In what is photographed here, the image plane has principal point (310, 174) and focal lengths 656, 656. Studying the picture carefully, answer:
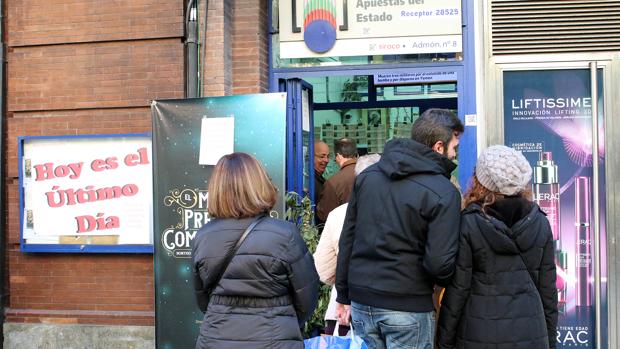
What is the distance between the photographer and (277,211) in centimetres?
520

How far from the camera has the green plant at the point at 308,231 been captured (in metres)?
5.35

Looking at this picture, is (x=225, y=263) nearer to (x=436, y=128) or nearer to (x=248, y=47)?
(x=436, y=128)

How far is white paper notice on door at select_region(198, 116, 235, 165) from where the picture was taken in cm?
529

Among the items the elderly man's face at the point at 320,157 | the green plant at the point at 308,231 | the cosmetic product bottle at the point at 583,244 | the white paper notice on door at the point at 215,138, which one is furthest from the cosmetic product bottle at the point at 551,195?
the white paper notice on door at the point at 215,138

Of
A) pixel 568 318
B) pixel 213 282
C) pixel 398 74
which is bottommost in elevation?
pixel 568 318

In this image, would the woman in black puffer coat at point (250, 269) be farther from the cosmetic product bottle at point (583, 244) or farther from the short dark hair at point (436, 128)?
the cosmetic product bottle at point (583, 244)

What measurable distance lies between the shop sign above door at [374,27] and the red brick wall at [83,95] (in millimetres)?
1223

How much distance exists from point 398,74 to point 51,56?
3425mm

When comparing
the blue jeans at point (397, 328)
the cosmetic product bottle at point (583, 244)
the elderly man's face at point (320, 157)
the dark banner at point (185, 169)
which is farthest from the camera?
the elderly man's face at point (320, 157)

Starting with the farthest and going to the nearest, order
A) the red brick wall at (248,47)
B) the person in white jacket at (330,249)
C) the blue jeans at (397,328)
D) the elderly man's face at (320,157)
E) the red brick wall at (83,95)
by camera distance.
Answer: the elderly man's face at (320,157), the red brick wall at (248,47), the red brick wall at (83,95), the person in white jacket at (330,249), the blue jeans at (397,328)

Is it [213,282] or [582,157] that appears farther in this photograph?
[582,157]

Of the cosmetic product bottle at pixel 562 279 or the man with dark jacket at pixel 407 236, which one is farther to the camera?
the cosmetic product bottle at pixel 562 279

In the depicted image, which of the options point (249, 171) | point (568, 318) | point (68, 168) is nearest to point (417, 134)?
point (249, 171)

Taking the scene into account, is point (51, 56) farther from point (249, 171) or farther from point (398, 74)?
point (249, 171)
